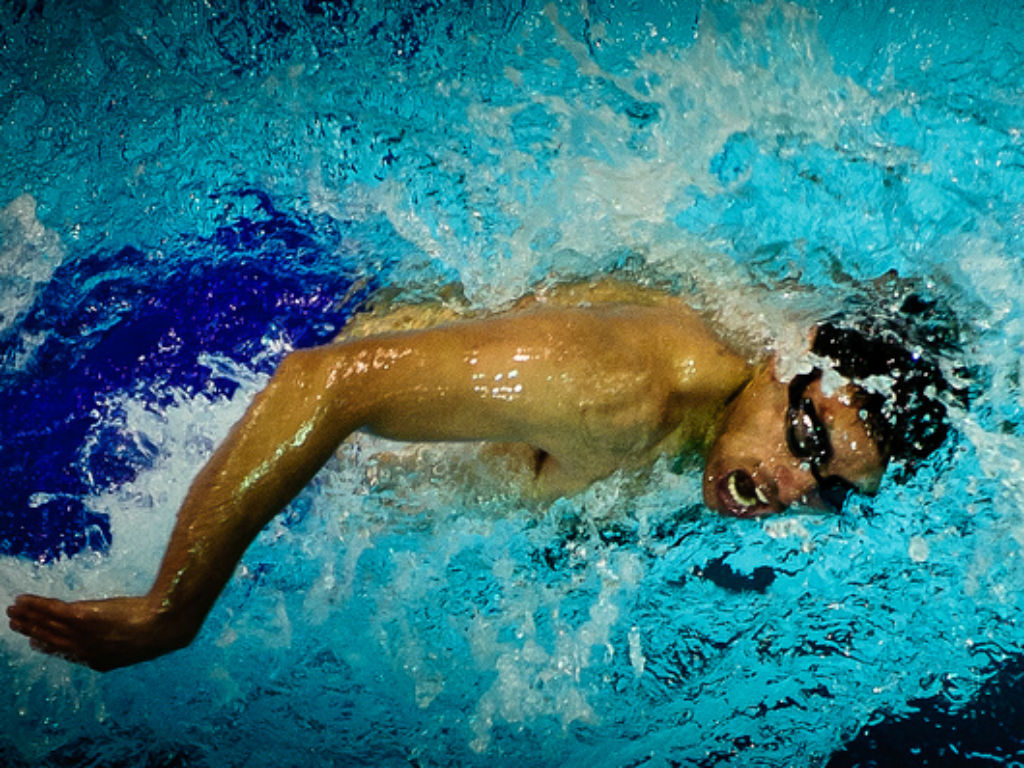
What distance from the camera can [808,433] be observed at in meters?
1.69

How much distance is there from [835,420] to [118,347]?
1.66 m

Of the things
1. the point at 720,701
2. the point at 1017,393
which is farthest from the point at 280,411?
the point at 720,701

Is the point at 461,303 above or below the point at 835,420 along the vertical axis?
above

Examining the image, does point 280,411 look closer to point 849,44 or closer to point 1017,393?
point 1017,393

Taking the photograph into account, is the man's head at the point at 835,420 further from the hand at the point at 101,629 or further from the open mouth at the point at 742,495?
the hand at the point at 101,629

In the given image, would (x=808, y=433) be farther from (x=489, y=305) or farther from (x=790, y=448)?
(x=489, y=305)

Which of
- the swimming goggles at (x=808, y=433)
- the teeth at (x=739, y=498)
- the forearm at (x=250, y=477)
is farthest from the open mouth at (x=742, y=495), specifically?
the forearm at (x=250, y=477)

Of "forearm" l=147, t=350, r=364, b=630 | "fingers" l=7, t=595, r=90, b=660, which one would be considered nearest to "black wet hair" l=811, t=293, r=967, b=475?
"forearm" l=147, t=350, r=364, b=630

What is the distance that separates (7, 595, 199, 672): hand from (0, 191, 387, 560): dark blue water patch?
57cm

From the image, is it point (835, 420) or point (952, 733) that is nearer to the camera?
point (835, 420)

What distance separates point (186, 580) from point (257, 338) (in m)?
0.79

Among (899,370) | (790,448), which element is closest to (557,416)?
(790,448)

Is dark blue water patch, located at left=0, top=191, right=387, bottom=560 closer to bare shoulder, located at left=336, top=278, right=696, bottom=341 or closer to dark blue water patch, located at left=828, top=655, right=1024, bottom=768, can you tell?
bare shoulder, located at left=336, top=278, right=696, bottom=341

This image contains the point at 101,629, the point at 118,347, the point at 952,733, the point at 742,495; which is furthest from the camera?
the point at 952,733
